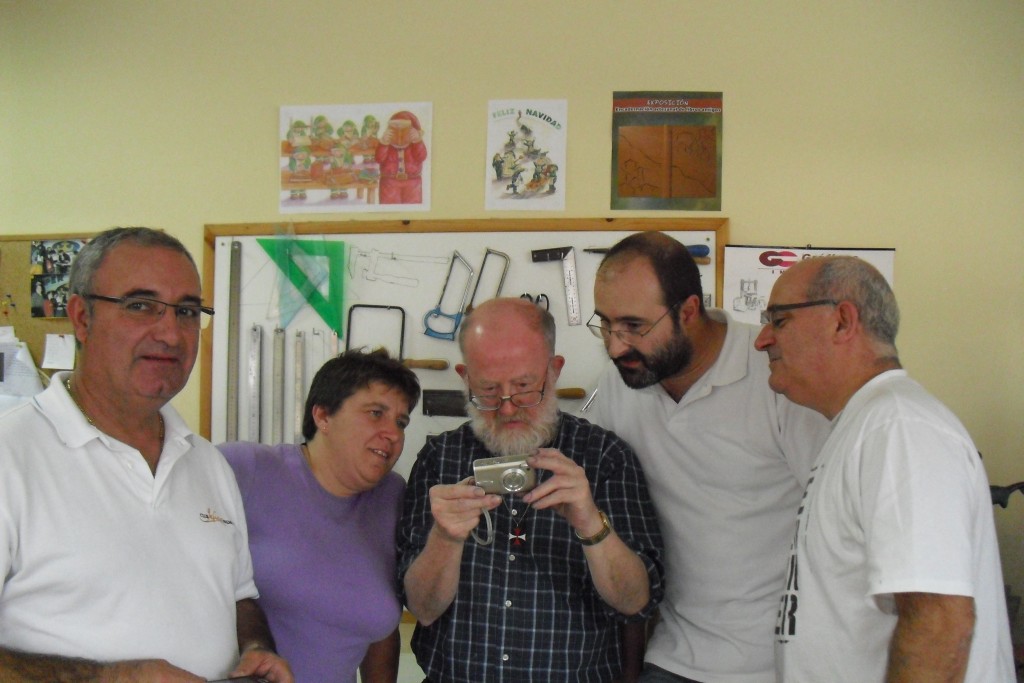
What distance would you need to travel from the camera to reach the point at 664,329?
1.86 metres

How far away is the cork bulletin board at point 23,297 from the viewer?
3029 mm

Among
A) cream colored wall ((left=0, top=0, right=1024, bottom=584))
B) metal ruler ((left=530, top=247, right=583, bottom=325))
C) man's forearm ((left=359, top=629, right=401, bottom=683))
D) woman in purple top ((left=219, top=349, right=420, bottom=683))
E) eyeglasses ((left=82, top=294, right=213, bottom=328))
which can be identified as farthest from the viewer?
metal ruler ((left=530, top=247, right=583, bottom=325))

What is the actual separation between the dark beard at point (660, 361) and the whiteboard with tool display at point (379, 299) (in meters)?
0.79

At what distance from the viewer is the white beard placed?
1.90m

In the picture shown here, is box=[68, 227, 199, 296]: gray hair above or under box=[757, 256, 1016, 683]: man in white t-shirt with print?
above

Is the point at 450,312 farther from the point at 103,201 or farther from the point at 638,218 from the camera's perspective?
the point at 103,201

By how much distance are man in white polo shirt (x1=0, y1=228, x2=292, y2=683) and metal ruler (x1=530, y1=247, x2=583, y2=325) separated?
1.37 m

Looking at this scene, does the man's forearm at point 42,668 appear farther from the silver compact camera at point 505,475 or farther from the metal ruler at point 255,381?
the metal ruler at point 255,381

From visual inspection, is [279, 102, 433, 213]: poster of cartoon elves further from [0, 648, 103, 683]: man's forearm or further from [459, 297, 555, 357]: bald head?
[0, 648, 103, 683]: man's forearm

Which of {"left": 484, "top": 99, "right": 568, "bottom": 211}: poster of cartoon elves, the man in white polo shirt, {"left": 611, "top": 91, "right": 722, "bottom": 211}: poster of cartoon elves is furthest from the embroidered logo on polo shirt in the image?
{"left": 611, "top": 91, "right": 722, "bottom": 211}: poster of cartoon elves

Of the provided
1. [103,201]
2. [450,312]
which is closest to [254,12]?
[103,201]

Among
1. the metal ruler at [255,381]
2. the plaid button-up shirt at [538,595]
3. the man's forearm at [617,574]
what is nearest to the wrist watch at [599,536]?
the man's forearm at [617,574]

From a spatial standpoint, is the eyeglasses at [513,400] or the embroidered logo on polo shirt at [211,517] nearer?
the embroidered logo on polo shirt at [211,517]

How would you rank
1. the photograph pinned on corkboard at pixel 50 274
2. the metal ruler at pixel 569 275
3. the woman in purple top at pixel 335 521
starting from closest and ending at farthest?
the woman in purple top at pixel 335 521 < the metal ruler at pixel 569 275 < the photograph pinned on corkboard at pixel 50 274
